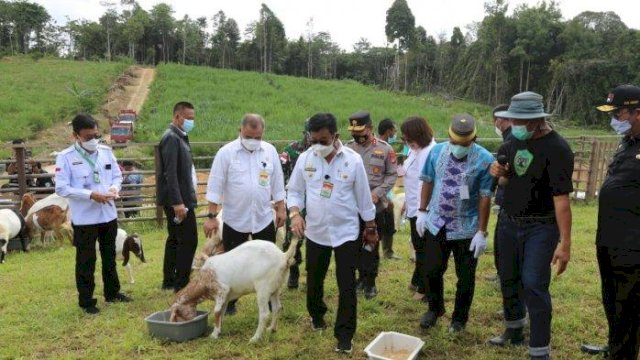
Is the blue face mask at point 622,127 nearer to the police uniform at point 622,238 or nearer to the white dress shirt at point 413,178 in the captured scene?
the police uniform at point 622,238

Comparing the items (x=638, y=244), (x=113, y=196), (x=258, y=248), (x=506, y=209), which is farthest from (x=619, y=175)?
(x=113, y=196)

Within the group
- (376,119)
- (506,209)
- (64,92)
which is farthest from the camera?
(64,92)

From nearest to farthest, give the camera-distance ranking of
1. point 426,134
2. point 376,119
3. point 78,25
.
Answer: point 426,134 → point 376,119 → point 78,25

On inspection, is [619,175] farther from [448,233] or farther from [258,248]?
[258,248]

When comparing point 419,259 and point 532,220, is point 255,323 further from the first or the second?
point 532,220

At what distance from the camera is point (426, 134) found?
4695mm

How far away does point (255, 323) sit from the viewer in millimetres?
4199

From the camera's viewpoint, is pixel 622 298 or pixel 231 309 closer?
pixel 622 298

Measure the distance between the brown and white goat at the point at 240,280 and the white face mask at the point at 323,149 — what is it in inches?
28.2

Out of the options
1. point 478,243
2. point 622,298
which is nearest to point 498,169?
point 478,243

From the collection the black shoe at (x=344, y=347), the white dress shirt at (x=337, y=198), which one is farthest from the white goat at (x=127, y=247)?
the black shoe at (x=344, y=347)

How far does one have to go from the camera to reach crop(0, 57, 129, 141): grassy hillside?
22.1 m

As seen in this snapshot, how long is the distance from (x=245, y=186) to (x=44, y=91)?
32000 millimetres

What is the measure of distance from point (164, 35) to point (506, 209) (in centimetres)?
6749
